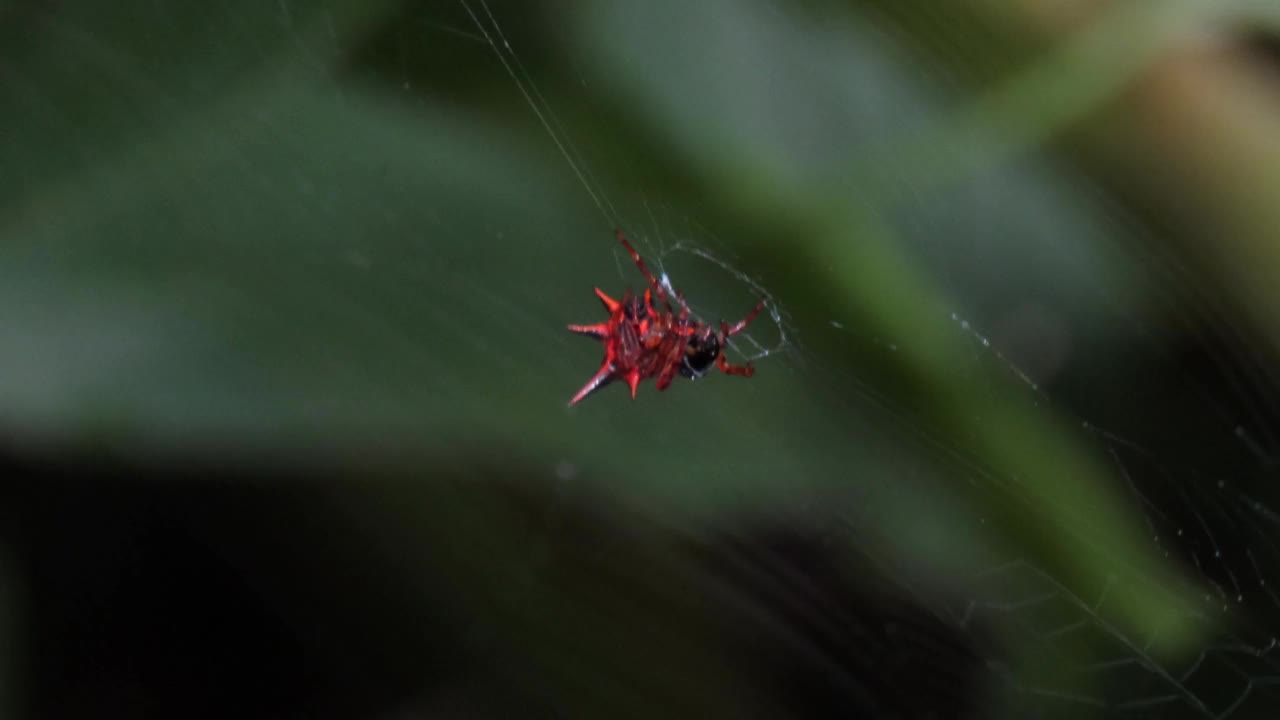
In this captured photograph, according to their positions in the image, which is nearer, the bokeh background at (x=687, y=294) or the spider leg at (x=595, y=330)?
the bokeh background at (x=687, y=294)

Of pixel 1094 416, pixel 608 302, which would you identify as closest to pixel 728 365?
pixel 608 302

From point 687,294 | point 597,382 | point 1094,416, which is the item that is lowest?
point 597,382

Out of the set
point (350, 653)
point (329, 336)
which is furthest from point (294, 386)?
point (350, 653)

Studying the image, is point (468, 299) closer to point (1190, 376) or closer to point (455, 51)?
point (455, 51)

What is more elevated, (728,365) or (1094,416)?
(1094,416)

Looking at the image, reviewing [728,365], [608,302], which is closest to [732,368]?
[728,365]

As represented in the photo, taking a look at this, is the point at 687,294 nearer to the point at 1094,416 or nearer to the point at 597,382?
the point at 597,382
